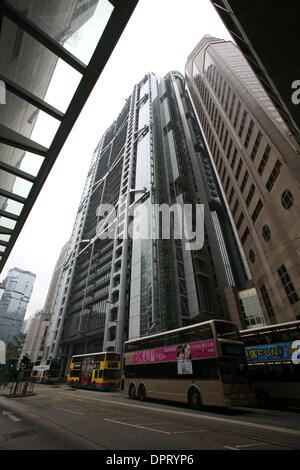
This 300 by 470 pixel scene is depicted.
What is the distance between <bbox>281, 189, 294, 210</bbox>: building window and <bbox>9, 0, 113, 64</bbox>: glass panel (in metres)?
22.8

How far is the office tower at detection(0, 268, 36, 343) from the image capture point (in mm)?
110062

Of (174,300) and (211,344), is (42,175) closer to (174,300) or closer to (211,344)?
(211,344)

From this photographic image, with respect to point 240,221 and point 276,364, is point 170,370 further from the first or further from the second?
point 240,221

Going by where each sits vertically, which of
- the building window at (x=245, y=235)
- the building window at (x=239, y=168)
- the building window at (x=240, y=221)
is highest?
the building window at (x=239, y=168)

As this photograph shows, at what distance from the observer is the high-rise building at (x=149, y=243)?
41844 mm

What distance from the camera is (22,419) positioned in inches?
283

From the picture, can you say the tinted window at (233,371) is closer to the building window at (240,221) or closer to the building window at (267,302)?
the building window at (267,302)

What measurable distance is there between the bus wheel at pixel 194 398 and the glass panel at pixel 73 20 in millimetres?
13902

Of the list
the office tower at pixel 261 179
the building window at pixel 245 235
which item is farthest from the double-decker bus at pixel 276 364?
the building window at pixel 245 235

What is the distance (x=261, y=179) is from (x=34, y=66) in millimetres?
27620

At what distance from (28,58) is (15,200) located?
10.6ft

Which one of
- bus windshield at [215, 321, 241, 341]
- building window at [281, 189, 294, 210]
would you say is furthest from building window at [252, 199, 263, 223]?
bus windshield at [215, 321, 241, 341]
